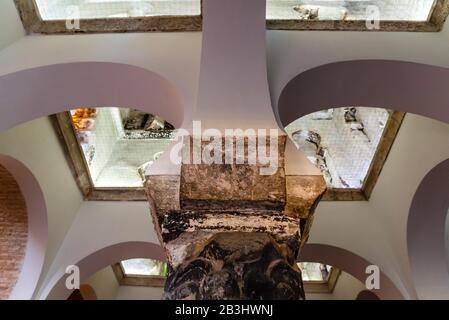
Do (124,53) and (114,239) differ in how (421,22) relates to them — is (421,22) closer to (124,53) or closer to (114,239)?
(124,53)

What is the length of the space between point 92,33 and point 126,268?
18.4 ft

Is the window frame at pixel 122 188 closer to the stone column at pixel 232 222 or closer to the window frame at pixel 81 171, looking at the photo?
the window frame at pixel 81 171

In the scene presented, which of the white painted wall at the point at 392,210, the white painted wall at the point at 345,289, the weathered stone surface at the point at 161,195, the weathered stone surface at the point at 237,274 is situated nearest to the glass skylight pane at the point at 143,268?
the white painted wall at the point at 345,289

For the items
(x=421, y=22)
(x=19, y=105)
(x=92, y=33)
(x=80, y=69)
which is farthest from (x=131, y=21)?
(x=421, y=22)

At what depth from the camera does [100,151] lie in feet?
19.4

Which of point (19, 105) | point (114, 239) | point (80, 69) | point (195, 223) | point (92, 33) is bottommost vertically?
point (114, 239)

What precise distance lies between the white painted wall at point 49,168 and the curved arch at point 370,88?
335cm

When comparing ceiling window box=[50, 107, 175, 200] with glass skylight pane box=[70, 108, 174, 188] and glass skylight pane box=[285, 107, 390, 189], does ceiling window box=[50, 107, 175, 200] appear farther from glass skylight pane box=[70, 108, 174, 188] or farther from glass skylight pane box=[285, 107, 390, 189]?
glass skylight pane box=[285, 107, 390, 189]

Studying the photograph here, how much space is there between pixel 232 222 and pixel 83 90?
233 cm

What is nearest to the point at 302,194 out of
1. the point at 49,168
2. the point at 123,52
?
the point at 123,52

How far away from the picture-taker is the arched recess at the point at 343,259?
5349 millimetres

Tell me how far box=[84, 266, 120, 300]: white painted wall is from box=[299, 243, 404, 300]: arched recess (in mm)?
3982

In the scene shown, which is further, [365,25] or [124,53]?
[365,25]

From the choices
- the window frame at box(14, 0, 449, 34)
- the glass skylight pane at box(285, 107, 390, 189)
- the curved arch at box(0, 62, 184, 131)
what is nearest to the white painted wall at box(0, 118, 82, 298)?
the curved arch at box(0, 62, 184, 131)
